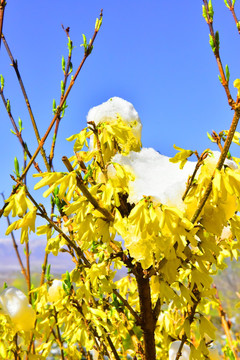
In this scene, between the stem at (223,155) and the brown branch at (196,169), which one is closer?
the stem at (223,155)

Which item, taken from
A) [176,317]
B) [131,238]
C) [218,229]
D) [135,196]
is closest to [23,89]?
[135,196]

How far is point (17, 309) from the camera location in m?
1.27

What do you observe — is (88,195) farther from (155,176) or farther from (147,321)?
(147,321)

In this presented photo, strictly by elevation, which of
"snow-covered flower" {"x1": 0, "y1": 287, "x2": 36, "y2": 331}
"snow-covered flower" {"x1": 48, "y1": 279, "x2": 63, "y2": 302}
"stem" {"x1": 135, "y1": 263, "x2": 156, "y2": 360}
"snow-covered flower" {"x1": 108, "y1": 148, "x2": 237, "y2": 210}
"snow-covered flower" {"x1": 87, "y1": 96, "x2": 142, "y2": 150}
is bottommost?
"stem" {"x1": 135, "y1": 263, "x2": 156, "y2": 360}

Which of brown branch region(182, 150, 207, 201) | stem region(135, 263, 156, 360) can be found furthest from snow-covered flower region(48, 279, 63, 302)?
brown branch region(182, 150, 207, 201)

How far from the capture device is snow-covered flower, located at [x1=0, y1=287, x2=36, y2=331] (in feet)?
4.18

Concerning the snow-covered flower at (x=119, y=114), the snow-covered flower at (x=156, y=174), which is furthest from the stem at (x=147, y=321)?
the snow-covered flower at (x=119, y=114)

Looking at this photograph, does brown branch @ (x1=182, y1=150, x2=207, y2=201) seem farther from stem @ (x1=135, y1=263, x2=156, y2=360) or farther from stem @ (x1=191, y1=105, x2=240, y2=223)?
stem @ (x1=135, y1=263, x2=156, y2=360)

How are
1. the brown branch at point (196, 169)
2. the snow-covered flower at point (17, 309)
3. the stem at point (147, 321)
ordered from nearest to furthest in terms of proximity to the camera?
the brown branch at point (196, 169)
the stem at point (147, 321)
the snow-covered flower at point (17, 309)

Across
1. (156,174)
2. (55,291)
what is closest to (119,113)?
(156,174)

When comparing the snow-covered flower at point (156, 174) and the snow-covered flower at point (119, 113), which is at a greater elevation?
the snow-covered flower at point (119, 113)

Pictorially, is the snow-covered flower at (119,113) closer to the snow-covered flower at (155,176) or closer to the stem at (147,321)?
the snow-covered flower at (155,176)

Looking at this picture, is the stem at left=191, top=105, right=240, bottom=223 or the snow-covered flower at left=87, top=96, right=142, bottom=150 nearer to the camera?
the stem at left=191, top=105, right=240, bottom=223

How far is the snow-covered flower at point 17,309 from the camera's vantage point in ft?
4.18
